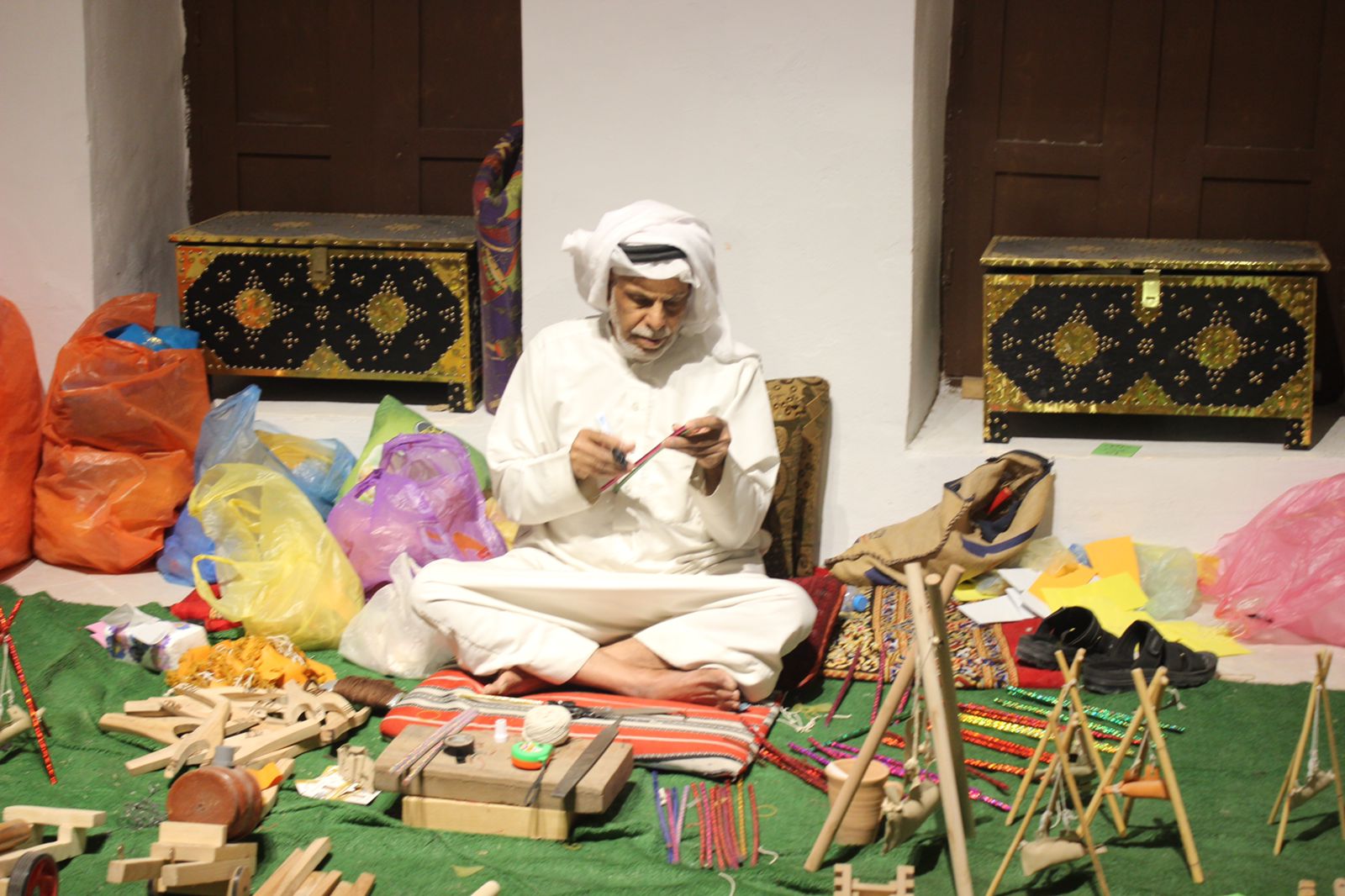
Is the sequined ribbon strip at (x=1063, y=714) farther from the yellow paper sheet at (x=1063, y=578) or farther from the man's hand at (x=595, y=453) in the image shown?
the man's hand at (x=595, y=453)

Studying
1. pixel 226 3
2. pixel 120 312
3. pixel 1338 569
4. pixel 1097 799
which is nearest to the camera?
pixel 1097 799

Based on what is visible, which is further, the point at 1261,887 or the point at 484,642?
the point at 484,642

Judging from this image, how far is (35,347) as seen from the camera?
5488mm

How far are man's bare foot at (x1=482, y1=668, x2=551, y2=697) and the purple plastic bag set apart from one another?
A: 29.8 inches

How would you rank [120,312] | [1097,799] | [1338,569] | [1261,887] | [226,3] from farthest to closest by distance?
[226,3] → [120,312] → [1338,569] → [1261,887] → [1097,799]

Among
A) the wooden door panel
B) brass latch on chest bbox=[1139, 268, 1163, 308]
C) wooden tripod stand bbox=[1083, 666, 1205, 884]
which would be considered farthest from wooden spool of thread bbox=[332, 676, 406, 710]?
the wooden door panel

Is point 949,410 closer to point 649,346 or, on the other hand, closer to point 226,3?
point 649,346

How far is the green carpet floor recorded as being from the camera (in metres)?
3.23

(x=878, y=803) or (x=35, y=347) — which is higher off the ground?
(x=35, y=347)

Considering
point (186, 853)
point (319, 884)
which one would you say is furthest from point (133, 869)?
point (319, 884)

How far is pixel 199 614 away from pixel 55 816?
134 cm

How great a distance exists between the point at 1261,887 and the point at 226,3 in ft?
15.8

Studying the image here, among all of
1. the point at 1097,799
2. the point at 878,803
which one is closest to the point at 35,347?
the point at 878,803

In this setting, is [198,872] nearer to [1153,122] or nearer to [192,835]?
→ [192,835]
